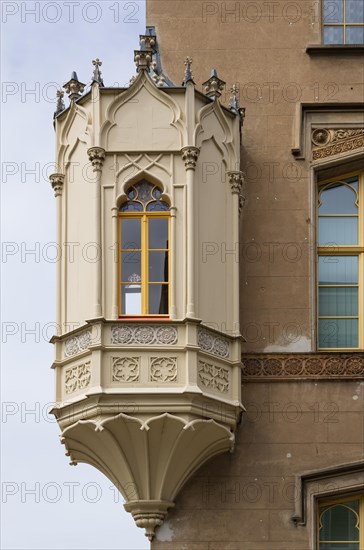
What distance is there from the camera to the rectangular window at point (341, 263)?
2497 cm

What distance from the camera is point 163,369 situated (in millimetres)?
23406

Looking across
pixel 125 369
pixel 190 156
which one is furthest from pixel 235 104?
pixel 125 369

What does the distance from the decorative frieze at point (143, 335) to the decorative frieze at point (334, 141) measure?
366 centimetres

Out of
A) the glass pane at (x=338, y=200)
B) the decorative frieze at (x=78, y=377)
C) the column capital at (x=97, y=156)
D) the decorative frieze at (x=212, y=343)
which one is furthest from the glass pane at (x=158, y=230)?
the glass pane at (x=338, y=200)

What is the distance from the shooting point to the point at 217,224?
2445cm

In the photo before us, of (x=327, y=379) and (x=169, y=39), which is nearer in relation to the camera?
(x=327, y=379)

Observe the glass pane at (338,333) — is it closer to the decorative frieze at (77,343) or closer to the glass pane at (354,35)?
the decorative frieze at (77,343)

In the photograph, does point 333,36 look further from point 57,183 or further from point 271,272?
point 57,183

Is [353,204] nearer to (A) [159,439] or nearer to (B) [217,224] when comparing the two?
(B) [217,224]

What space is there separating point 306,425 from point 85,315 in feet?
10.8

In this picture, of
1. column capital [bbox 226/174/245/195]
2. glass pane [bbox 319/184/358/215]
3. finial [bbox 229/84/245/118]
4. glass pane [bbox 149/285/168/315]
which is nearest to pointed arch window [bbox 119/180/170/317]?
glass pane [bbox 149/285/168/315]

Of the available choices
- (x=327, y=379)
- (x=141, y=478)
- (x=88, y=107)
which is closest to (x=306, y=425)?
(x=327, y=379)

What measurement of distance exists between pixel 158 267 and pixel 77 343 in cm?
146

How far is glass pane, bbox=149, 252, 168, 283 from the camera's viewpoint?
24.0 metres
